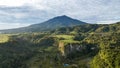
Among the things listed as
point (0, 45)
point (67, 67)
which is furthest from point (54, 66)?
point (0, 45)

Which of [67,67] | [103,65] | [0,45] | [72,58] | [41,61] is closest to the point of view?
[103,65]

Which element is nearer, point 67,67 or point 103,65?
point 103,65

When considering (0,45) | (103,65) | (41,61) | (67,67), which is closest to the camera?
(103,65)

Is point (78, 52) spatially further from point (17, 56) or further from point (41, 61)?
point (17, 56)

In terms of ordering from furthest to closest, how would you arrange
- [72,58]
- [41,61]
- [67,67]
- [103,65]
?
[72,58] → [41,61] → [67,67] → [103,65]

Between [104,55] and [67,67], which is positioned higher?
[104,55]

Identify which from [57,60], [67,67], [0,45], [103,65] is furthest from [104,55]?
[0,45]

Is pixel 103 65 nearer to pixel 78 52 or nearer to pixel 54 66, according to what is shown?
pixel 54 66

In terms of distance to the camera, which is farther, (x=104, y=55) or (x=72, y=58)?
(x=72, y=58)

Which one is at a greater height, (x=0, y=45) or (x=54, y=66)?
(x=0, y=45)
